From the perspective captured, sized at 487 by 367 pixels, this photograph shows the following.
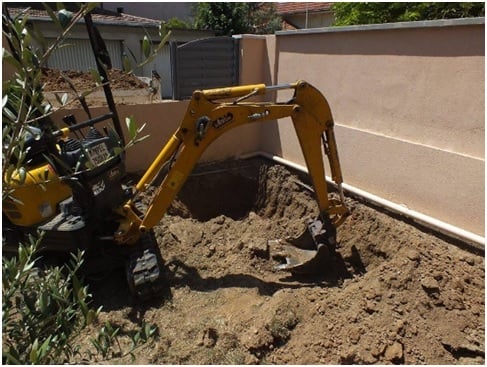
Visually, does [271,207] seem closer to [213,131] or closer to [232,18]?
[213,131]

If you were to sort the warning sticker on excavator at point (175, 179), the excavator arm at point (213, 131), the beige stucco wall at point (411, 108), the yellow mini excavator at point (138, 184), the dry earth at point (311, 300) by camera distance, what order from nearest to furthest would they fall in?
the dry earth at point (311, 300) < the yellow mini excavator at point (138, 184) < the excavator arm at point (213, 131) < the warning sticker on excavator at point (175, 179) < the beige stucco wall at point (411, 108)

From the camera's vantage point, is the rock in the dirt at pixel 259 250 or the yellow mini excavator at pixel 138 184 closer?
the yellow mini excavator at pixel 138 184

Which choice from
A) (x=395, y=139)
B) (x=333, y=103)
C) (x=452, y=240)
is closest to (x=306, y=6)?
(x=333, y=103)

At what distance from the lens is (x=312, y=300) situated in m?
3.56

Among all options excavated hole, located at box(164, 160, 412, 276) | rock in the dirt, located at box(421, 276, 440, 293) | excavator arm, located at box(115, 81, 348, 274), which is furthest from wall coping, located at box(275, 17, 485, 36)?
rock in the dirt, located at box(421, 276, 440, 293)

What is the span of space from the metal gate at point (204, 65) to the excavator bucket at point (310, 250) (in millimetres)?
2900

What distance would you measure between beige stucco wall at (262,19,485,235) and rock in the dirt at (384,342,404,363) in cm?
162

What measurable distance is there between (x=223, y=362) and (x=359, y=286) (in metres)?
1.40

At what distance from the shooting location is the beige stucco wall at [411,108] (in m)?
3.87

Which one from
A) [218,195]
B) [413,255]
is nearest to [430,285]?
[413,255]

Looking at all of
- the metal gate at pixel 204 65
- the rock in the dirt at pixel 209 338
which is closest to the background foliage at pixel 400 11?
the metal gate at pixel 204 65

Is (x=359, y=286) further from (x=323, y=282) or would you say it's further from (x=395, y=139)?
(x=395, y=139)

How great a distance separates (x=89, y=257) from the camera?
365 cm

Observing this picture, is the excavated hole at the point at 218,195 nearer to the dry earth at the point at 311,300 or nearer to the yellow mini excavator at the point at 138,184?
the dry earth at the point at 311,300
